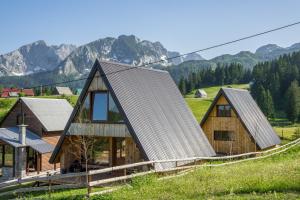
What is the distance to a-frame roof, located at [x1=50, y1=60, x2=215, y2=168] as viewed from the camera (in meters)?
22.7

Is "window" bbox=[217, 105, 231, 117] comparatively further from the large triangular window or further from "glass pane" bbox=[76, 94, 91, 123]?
"glass pane" bbox=[76, 94, 91, 123]

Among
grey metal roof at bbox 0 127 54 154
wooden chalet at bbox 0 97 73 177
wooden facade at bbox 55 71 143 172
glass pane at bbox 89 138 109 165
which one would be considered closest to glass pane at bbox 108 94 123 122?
wooden facade at bbox 55 71 143 172

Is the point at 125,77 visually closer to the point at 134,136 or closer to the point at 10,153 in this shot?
the point at 134,136

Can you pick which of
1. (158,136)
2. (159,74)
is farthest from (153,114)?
(159,74)

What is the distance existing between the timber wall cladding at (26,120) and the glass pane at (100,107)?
16877mm

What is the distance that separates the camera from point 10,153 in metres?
37.2

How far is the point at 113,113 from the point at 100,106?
120 cm

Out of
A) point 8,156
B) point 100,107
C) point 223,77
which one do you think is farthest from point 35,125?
point 223,77

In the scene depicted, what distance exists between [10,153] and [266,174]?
27537 mm

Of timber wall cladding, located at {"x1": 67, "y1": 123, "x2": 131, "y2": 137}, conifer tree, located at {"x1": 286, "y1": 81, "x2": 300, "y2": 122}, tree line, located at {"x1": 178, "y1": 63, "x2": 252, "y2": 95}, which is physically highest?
tree line, located at {"x1": 178, "y1": 63, "x2": 252, "y2": 95}

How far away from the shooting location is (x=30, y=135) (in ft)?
129

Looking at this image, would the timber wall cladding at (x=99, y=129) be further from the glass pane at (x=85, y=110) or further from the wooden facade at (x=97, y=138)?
the glass pane at (x=85, y=110)

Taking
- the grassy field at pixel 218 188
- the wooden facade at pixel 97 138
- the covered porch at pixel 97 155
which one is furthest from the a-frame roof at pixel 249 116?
the grassy field at pixel 218 188

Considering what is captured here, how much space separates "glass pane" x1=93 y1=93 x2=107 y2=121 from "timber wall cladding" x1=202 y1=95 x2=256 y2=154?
1612cm
